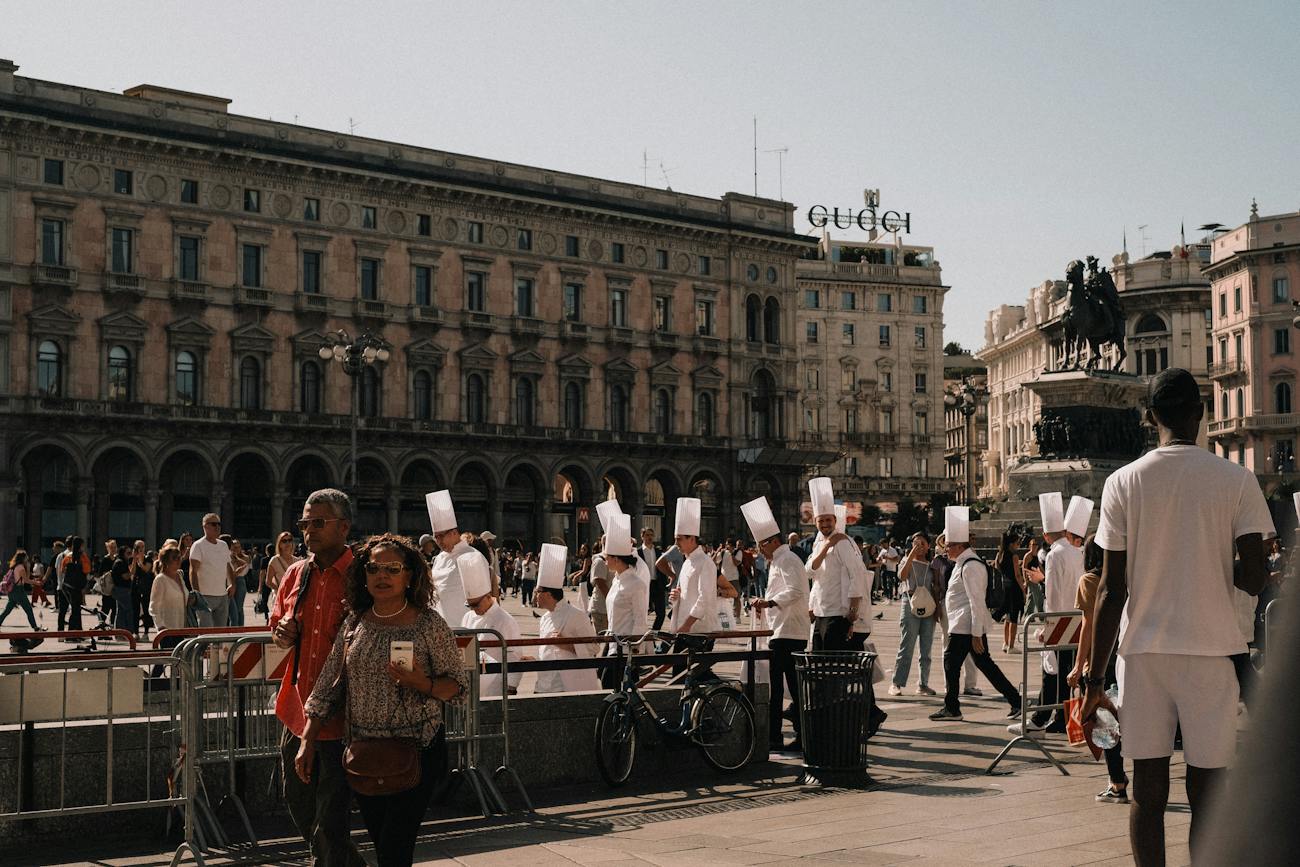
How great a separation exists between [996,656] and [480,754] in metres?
12.5

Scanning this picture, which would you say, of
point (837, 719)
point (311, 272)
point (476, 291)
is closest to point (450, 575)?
point (837, 719)

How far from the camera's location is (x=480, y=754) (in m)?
10.1

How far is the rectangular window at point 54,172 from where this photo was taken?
55.5 metres

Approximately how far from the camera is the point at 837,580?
523 inches

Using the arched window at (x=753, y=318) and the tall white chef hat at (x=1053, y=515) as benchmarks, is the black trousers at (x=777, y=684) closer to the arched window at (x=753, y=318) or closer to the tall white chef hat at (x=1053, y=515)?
the tall white chef hat at (x=1053, y=515)

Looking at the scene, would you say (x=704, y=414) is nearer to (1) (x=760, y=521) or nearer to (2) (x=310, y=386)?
(2) (x=310, y=386)

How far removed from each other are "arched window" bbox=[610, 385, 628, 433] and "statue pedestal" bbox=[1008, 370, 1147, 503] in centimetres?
3937

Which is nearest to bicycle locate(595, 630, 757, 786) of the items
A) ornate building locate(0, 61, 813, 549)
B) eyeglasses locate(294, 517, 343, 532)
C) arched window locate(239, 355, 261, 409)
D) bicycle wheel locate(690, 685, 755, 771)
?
bicycle wheel locate(690, 685, 755, 771)

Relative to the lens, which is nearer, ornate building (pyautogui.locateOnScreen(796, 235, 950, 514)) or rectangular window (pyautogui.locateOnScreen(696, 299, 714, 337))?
rectangular window (pyautogui.locateOnScreen(696, 299, 714, 337))

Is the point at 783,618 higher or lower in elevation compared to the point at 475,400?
lower

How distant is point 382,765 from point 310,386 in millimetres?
57340

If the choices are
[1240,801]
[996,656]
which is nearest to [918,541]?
[996,656]

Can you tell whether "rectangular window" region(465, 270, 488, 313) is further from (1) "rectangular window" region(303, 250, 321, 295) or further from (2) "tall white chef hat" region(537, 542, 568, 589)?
(2) "tall white chef hat" region(537, 542, 568, 589)

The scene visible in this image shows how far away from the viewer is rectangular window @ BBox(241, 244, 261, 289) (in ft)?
199
